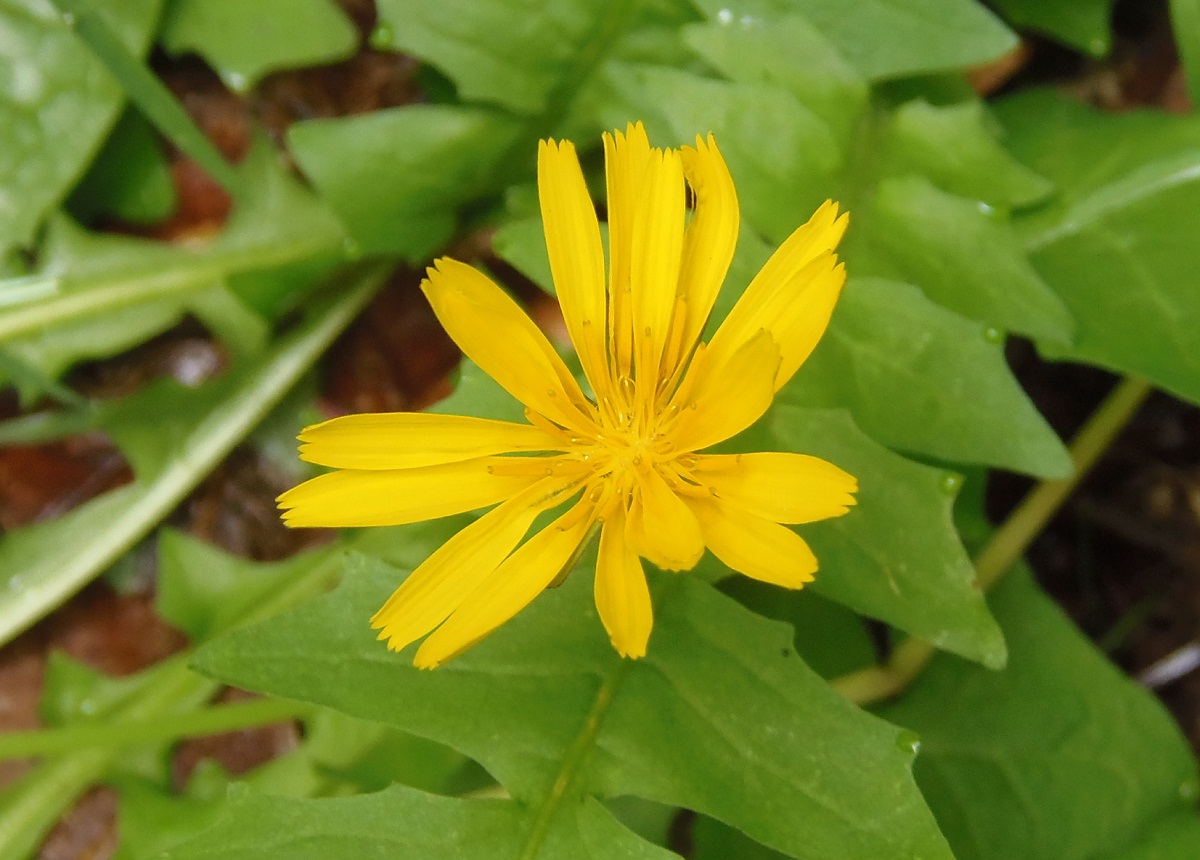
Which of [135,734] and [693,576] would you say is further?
[135,734]

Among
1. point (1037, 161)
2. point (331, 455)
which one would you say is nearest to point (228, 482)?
point (331, 455)

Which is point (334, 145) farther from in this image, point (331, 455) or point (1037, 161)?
point (1037, 161)

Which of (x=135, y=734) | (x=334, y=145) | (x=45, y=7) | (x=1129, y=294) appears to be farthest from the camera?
(x=45, y=7)

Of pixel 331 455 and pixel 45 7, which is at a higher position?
pixel 331 455

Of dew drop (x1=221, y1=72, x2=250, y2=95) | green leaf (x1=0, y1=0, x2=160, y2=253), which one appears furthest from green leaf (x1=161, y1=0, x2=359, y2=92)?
green leaf (x1=0, y1=0, x2=160, y2=253)

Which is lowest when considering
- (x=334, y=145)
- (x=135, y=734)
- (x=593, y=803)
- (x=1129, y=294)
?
(x=135, y=734)

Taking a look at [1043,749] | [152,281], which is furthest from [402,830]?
[152,281]

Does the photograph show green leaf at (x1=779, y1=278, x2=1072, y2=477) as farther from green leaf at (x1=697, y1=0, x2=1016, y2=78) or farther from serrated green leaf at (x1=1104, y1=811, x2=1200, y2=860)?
serrated green leaf at (x1=1104, y1=811, x2=1200, y2=860)
